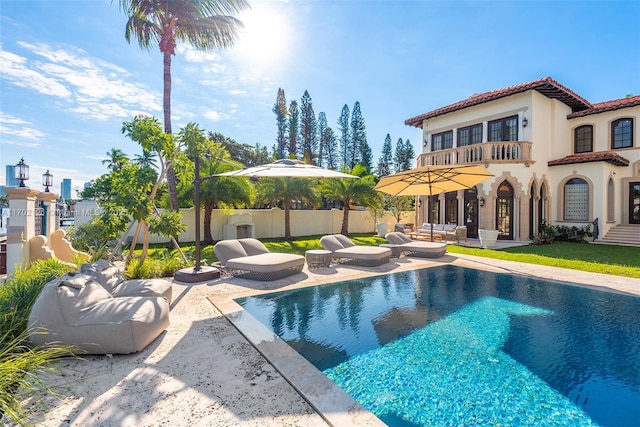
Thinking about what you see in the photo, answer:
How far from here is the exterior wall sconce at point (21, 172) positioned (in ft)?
26.0

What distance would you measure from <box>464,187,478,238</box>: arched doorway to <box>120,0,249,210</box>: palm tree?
16.1 m

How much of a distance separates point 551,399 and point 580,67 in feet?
76.6

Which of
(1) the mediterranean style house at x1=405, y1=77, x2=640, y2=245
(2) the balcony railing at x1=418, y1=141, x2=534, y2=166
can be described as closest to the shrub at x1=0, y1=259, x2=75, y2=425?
(1) the mediterranean style house at x1=405, y1=77, x2=640, y2=245

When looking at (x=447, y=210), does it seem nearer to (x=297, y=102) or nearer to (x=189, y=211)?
(x=189, y=211)

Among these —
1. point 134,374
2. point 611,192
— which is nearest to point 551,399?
point 134,374

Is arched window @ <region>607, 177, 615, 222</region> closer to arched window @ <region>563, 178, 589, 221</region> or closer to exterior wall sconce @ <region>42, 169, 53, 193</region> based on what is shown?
arched window @ <region>563, 178, 589, 221</region>

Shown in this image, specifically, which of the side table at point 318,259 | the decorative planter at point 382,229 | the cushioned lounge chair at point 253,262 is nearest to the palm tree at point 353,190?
the decorative planter at point 382,229

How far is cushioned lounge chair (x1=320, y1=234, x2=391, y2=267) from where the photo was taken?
32.9 feet

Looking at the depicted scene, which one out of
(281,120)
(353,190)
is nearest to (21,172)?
(353,190)

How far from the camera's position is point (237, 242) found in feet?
30.9

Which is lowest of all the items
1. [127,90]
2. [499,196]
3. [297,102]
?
[499,196]

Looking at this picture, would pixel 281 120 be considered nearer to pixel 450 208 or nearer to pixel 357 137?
pixel 357 137

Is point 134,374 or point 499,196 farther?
point 499,196

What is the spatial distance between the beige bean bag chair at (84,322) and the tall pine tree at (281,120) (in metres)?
42.5
